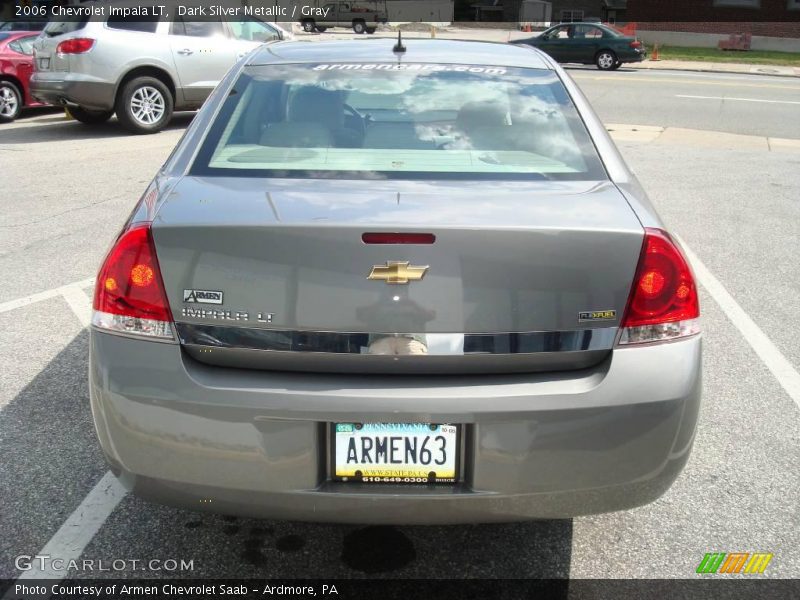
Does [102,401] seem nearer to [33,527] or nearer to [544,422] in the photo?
[33,527]

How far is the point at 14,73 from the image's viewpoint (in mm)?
13016

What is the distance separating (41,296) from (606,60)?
22636 mm

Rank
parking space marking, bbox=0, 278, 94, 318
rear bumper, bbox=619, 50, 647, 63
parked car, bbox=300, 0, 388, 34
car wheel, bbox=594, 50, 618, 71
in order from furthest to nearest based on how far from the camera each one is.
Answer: parked car, bbox=300, 0, 388, 34 < car wheel, bbox=594, 50, 618, 71 < rear bumper, bbox=619, 50, 647, 63 < parking space marking, bbox=0, 278, 94, 318

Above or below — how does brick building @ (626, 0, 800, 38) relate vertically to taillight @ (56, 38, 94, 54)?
above

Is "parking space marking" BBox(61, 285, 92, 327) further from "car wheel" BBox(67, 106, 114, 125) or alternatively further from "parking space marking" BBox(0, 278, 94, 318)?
"car wheel" BBox(67, 106, 114, 125)

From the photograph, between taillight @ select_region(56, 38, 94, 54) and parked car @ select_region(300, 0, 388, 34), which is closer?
taillight @ select_region(56, 38, 94, 54)

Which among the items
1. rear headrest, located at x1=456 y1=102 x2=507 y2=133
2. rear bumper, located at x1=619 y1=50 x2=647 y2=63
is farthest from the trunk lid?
rear bumper, located at x1=619 y1=50 x2=647 y2=63

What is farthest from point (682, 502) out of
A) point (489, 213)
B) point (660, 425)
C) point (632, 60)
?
point (632, 60)

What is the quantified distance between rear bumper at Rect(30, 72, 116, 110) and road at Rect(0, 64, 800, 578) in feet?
12.4

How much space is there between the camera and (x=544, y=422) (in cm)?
224

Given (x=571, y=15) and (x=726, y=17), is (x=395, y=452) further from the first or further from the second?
(x=571, y=15)

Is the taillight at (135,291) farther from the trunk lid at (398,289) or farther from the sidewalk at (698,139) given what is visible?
the sidewalk at (698,139)

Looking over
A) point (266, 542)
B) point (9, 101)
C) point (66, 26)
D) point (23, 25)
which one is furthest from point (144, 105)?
point (266, 542)

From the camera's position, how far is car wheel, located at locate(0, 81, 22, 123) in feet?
43.3
